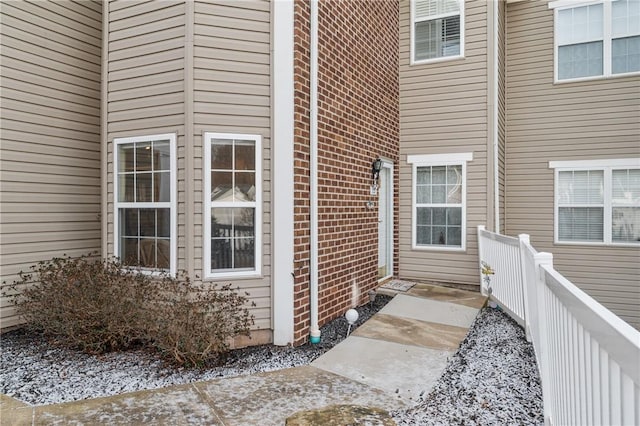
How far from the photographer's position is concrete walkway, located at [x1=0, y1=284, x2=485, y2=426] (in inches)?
118

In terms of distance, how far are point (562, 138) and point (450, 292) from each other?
4122mm

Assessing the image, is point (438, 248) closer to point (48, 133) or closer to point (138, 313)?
point (138, 313)

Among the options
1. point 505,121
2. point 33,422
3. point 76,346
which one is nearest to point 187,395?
point 33,422

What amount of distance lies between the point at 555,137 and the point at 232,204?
273 inches

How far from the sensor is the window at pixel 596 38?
7.72 m

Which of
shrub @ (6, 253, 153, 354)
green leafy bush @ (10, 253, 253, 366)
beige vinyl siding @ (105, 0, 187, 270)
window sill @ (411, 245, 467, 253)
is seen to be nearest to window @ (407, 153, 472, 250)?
window sill @ (411, 245, 467, 253)

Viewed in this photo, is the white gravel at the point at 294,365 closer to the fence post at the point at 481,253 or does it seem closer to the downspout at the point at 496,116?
the fence post at the point at 481,253

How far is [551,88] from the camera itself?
8.13m

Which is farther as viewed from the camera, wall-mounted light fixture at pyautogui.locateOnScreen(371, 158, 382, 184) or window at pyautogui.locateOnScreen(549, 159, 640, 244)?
window at pyautogui.locateOnScreen(549, 159, 640, 244)

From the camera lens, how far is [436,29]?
787cm

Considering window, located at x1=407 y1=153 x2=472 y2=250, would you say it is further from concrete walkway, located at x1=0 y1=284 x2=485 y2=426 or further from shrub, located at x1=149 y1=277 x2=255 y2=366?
shrub, located at x1=149 y1=277 x2=255 y2=366

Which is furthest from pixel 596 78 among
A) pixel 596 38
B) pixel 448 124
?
pixel 448 124

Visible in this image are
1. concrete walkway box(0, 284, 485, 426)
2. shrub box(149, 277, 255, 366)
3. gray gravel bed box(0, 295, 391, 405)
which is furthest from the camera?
shrub box(149, 277, 255, 366)

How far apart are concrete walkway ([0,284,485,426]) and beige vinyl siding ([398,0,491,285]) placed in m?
2.83
